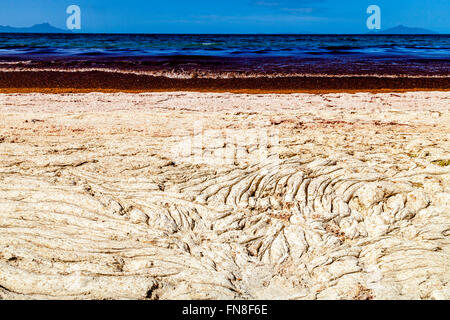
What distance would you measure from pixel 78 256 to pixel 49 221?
3.11 ft

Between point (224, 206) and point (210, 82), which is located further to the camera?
point (210, 82)

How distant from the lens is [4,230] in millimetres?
4980

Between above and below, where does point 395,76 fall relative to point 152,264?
above

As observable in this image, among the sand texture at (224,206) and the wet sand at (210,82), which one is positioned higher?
the wet sand at (210,82)

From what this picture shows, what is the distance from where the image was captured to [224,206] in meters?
5.82

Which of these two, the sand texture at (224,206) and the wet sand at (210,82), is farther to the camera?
the wet sand at (210,82)

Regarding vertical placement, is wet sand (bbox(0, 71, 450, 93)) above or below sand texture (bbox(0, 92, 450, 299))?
above

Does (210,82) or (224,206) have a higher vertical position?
(210,82)

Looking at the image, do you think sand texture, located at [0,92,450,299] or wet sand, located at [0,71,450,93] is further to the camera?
wet sand, located at [0,71,450,93]

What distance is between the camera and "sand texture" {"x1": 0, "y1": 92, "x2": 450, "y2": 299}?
4.25 meters

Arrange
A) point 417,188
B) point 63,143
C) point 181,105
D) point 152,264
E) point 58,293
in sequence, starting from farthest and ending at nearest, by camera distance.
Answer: point 181,105
point 63,143
point 417,188
point 152,264
point 58,293

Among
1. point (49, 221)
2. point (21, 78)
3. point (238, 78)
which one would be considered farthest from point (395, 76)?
point (49, 221)

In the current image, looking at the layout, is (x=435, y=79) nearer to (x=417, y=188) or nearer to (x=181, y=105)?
(x=181, y=105)

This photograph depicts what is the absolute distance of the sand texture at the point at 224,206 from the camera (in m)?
4.25
